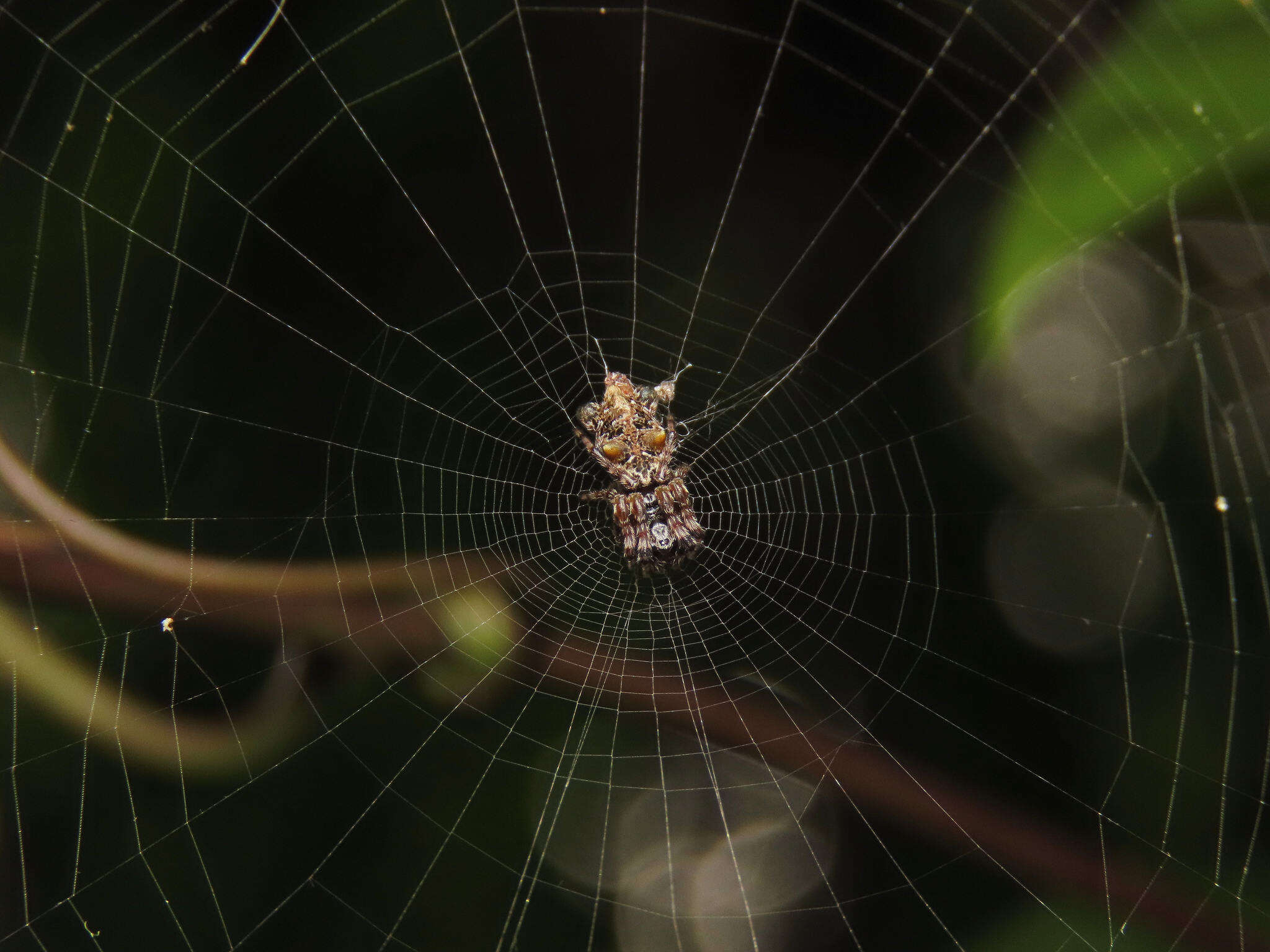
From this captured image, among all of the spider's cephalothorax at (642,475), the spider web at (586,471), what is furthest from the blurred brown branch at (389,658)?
the spider's cephalothorax at (642,475)

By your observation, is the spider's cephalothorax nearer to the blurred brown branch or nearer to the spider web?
the spider web

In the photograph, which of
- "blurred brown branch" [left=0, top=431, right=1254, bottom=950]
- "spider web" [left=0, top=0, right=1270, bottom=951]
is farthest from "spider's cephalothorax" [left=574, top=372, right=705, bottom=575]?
"blurred brown branch" [left=0, top=431, right=1254, bottom=950]

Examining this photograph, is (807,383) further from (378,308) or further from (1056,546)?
(378,308)

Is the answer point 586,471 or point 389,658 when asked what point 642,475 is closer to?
point 586,471

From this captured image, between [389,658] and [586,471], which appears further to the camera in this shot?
[586,471]

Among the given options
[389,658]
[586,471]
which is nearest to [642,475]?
[586,471]

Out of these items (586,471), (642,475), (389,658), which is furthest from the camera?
(586,471)
